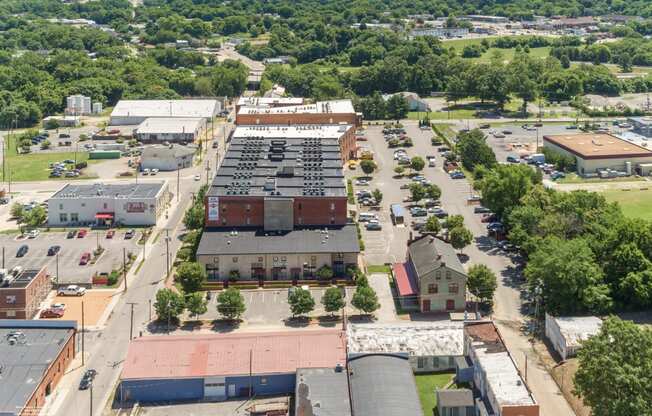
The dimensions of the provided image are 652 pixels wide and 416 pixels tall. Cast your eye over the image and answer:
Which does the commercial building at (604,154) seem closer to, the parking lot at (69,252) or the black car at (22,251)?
the parking lot at (69,252)

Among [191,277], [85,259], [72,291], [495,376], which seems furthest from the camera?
[85,259]

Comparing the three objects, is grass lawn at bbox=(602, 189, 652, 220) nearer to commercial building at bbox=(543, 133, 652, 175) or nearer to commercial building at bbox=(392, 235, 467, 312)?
commercial building at bbox=(543, 133, 652, 175)

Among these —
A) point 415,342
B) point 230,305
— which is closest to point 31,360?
point 230,305

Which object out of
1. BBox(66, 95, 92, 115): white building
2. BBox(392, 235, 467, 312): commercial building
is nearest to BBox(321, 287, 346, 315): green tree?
BBox(392, 235, 467, 312): commercial building

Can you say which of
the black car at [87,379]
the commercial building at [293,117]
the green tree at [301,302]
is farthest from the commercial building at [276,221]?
the commercial building at [293,117]

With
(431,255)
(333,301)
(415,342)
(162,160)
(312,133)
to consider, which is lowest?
(415,342)

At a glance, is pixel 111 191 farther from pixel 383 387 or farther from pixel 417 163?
pixel 383 387
